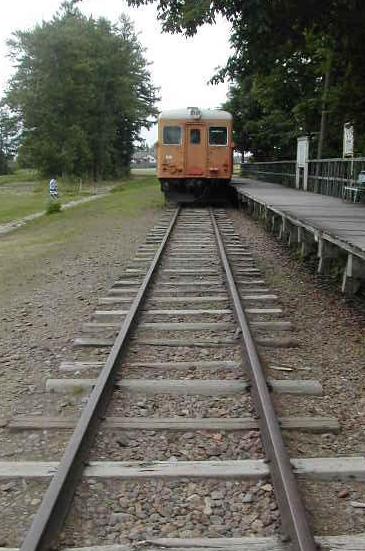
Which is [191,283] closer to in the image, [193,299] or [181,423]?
[193,299]

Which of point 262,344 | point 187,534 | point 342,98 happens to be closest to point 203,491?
point 187,534

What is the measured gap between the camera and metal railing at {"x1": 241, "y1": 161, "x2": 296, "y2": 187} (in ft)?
85.4

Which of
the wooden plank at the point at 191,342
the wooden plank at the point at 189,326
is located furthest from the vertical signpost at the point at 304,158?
the wooden plank at the point at 191,342

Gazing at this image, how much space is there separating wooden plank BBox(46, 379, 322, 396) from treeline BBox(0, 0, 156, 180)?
49.1m

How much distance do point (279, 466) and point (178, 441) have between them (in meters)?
0.77

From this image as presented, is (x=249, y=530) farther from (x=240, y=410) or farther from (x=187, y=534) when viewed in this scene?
(x=240, y=410)

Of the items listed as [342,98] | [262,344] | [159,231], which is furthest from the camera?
[159,231]

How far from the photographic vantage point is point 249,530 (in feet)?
9.92

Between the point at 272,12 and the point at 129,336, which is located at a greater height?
the point at 272,12

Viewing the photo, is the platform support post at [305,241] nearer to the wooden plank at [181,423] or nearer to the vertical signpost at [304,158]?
the wooden plank at [181,423]

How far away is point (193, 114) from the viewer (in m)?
20.0

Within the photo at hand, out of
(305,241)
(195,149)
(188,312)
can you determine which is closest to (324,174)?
(195,149)

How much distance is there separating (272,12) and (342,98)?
19.7ft

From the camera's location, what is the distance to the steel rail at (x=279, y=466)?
285 cm
